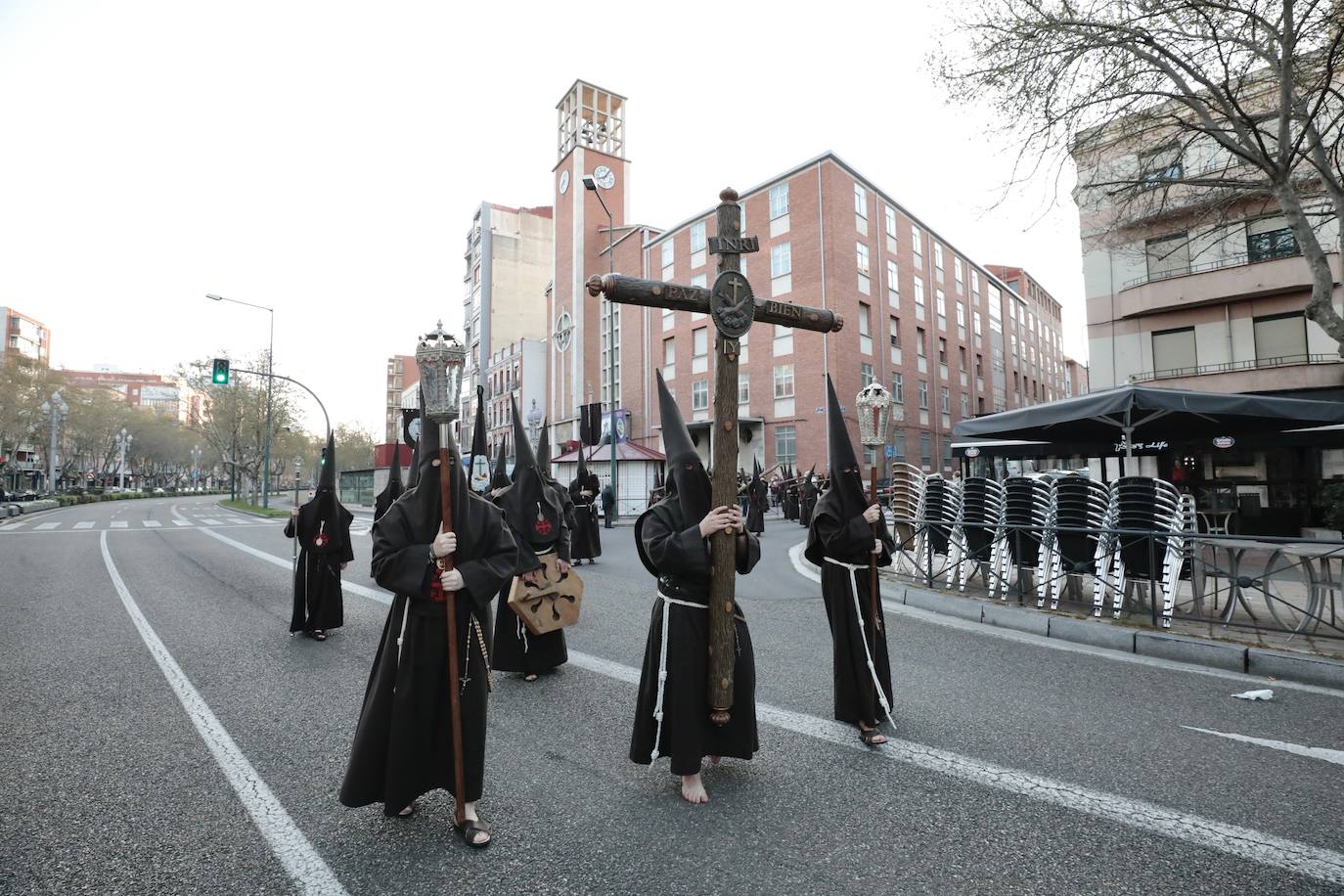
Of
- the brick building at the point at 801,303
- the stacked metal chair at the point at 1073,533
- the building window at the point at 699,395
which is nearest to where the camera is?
the stacked metal chair at the point at 1073,533

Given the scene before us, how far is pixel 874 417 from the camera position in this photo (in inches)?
169

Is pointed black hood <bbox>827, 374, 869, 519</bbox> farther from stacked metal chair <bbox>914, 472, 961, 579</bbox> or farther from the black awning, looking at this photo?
the black awning

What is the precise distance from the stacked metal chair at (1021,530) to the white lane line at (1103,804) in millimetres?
4581

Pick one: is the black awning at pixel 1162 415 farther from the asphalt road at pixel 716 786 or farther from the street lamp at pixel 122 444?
the street lamp at pixel 122 444

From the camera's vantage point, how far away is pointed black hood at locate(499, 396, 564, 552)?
5.81 m

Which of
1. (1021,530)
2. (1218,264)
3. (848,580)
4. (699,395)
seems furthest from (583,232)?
(848,580)

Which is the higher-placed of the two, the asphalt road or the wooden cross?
the wooden cross

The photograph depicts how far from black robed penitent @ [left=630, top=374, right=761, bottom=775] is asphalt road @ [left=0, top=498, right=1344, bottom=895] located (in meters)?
0.26

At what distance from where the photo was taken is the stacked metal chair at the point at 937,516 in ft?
28.7

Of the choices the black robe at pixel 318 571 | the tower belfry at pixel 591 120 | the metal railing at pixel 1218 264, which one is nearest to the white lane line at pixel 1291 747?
the black robe at pixel 318 571

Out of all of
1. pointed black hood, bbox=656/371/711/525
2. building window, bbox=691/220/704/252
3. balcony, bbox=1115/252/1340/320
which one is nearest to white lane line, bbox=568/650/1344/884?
pointed black hood, bbox=656/371/711/525

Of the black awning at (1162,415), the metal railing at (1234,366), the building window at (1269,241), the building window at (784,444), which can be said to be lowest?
the black awning at (1162,415)

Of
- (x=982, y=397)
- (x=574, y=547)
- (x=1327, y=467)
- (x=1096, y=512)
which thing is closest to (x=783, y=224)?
(x=982, y=397)

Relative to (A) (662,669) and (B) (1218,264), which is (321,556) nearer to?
(A) (662,669)
